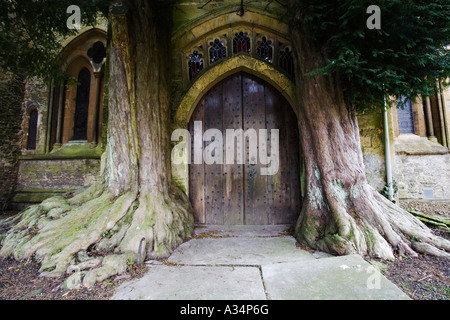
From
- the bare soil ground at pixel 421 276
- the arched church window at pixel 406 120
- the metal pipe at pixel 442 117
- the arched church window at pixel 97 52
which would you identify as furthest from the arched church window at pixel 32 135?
the metal pipe at pixel 442 117

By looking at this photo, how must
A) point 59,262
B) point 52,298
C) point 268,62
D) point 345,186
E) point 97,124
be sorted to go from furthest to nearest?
point 97,124 < point 268,62 < point 345,186 < point 59,262 < point 52,298

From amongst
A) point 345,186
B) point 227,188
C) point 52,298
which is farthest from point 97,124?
point 345,186

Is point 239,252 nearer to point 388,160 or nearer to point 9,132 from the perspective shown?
point 388,160

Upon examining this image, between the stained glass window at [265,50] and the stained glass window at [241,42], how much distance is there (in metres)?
0.20

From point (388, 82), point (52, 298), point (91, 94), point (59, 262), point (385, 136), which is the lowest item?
point (52, 298)

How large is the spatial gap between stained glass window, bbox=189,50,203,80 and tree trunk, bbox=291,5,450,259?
167cm

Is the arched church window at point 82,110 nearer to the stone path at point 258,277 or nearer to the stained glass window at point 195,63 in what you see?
the stained glass window at point 195,63

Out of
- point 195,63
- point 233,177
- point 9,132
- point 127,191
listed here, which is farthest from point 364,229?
point 9,132

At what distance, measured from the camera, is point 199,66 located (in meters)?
4.00

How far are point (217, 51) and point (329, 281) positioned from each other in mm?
3853

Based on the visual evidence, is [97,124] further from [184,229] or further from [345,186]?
[345,186]

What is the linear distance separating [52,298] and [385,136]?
4.57 metres

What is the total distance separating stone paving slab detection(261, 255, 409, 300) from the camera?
5.09 feet

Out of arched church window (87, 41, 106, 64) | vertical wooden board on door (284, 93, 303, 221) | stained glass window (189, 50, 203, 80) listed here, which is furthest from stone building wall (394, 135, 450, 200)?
arched church window (87, 41, 106, 64)
